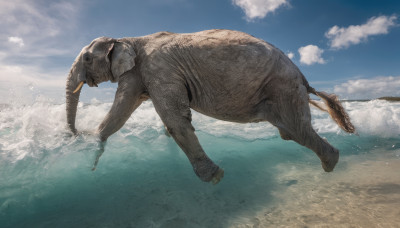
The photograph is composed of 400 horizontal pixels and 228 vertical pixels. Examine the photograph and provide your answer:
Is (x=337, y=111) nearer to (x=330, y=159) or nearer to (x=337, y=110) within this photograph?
(x=337, y=110)

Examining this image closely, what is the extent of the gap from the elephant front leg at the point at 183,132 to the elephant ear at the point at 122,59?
2.10 ft

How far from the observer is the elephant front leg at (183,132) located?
114 inches

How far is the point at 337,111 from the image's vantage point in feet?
13.3

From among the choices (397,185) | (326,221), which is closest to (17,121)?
(326,221)

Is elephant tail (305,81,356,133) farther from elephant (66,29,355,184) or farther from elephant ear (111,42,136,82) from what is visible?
elephant ear (111,42,136,82)

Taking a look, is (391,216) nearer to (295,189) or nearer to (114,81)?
(295,189)

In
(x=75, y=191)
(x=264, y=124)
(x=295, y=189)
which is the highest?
(x=264, y=124)

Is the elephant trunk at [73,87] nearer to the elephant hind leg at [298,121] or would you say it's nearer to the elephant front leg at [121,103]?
the elephant front leg at [121,103]

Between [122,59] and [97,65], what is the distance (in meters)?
0.52

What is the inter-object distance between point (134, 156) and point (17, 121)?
3790 mm

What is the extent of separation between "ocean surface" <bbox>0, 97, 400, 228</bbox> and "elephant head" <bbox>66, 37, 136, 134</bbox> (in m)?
0.53

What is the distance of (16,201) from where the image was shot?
6152mm

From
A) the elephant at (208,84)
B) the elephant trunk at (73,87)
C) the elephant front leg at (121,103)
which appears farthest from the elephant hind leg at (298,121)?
the elephant trunk at (73,87)

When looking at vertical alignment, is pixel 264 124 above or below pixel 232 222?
above
